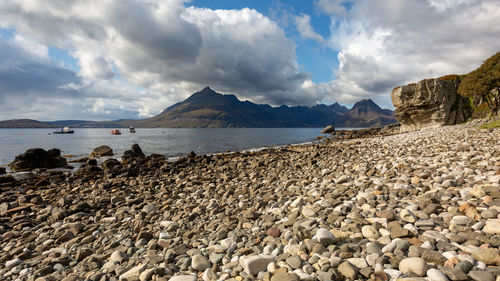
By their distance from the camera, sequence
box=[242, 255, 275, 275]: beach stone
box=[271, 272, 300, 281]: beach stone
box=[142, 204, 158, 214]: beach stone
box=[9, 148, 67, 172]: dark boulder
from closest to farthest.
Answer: box=[271, 272, 300, 281]: beach stone < box=[242, 255, 275, 275]: beach stone < box=[142, 204, 158, 214]: beach stone < box=[9, 148, 67, 172]: dark boulder

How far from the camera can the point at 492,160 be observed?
7.72 metres

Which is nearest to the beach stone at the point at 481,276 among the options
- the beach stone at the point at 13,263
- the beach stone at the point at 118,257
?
the beach stone at the point at 118,257

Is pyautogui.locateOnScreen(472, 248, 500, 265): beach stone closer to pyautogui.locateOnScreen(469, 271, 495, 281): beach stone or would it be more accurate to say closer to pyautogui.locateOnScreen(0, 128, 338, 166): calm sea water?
pyautogui.locateOnScreen(469, 271, 495, 281): beach stone

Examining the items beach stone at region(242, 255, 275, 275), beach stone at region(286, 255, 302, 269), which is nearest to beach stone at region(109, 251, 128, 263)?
beach stone at region(242, 255, 275, 275)

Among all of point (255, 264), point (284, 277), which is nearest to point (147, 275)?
point (255, 264)

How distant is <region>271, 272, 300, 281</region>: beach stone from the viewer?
3269 mm

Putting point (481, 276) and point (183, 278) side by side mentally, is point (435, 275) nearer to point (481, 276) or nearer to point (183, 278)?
point (481, 276)

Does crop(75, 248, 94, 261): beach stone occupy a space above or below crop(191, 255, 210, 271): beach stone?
below

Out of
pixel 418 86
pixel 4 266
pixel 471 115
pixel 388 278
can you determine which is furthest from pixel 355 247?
pixel 471 115

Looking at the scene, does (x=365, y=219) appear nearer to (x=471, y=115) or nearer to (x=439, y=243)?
(x=439, y=243)

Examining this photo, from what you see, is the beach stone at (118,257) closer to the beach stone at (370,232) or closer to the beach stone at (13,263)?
the beach stone at (13,263)

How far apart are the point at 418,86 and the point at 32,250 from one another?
55.8 m

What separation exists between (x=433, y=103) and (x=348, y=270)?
51701 millimetres

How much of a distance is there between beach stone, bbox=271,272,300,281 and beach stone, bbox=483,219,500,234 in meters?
3.29
